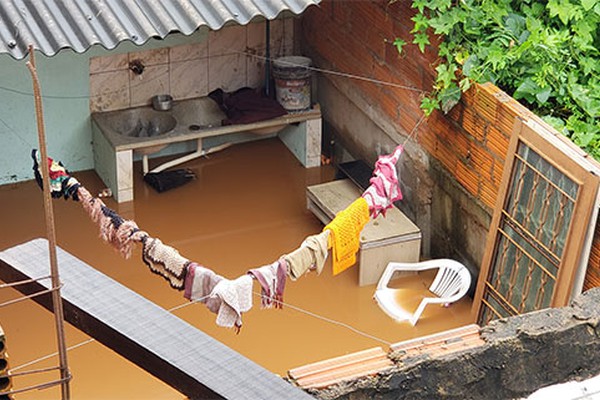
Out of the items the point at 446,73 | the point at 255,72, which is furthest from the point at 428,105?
the point at 255,72

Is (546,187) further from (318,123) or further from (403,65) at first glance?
(318,123)

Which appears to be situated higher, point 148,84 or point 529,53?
point 529,53

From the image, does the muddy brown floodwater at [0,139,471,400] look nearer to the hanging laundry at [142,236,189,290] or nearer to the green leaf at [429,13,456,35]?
the hanging laundry at [142,236,189,290]

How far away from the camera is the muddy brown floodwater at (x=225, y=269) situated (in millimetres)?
7773

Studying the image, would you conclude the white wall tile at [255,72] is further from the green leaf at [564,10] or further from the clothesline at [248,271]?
the green leaf at [564,10]

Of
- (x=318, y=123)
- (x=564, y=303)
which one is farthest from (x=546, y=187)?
(x=318, y=123)

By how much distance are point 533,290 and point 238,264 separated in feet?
8.77

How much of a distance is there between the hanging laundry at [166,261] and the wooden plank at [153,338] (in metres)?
2.89

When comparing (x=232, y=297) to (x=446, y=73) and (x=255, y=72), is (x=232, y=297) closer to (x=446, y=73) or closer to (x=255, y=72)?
(x=446, y=73)

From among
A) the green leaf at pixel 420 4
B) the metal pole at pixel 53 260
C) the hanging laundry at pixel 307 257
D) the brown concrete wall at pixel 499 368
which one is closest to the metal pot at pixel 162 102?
the green leaf at pixel 420 4

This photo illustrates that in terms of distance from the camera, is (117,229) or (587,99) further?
(587,99)

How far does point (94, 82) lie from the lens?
998 centimetres

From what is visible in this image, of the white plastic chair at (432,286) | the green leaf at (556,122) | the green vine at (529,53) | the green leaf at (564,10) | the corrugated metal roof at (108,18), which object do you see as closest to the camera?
the corrugated metal roof at (108,18)

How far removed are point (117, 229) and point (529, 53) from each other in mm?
3206
